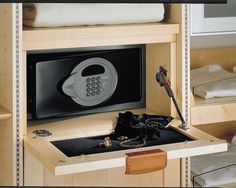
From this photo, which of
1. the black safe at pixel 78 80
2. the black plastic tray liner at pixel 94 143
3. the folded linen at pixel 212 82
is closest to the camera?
the black plastic tray liner at pixel 94 143

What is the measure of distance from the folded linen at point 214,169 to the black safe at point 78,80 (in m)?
0.32

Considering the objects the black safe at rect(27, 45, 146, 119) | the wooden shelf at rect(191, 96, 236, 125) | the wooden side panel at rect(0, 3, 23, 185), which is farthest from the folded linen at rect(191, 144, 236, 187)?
the wooden side panel at rect(0, 3, 23, 185)

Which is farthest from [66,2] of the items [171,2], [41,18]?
[171,2]

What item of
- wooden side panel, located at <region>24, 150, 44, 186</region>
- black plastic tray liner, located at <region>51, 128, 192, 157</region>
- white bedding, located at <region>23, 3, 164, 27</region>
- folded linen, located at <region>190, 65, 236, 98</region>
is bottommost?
wooden side panel, located at <region>24, 150, 44, 186</region>

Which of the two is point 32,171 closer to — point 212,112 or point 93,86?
point 93,86

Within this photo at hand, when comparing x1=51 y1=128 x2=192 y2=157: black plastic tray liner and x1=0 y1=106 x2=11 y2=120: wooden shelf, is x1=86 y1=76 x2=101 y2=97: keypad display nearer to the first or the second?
x1=51 y1=128 x2=192 y2=157: black plastic tray liner

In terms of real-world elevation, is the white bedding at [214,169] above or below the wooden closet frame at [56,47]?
below

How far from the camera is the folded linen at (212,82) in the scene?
1739mm

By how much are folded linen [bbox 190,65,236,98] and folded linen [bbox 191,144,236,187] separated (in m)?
0.23

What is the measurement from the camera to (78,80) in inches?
64.5

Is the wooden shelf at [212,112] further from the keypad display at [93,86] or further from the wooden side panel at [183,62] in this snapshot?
the keypad display at [93,86]

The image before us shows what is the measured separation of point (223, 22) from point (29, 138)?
0.69 meters

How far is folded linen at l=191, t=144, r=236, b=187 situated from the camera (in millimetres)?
1699

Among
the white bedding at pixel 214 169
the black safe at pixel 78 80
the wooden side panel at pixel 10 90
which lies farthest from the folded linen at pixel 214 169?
the wooden side panel at pixel 10 90
